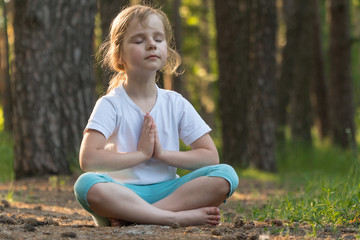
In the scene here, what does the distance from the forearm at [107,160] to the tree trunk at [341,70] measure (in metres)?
9.85

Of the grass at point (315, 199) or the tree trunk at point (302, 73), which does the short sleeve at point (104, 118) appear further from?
the tree trunk at point (302, 73)

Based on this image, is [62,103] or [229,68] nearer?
[62,103]

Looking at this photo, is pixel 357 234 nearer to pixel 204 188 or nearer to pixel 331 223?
pixel 331 223

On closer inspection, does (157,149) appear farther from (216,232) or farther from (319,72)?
(319,72)

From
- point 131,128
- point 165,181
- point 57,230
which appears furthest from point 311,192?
point 57,230

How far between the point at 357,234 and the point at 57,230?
1730mm

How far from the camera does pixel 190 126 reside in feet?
11.9

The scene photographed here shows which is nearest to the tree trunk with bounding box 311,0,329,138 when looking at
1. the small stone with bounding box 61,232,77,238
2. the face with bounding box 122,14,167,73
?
the face with bounding box 122,14,167,73

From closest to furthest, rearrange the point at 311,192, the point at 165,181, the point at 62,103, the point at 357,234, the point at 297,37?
the point at 357,234 → the point at 165,181 → the point at 311,192 → the point at 62,103 → the point at 297,37

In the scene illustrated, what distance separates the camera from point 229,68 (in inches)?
369

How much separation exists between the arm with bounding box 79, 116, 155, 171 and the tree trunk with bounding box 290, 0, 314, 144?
10.4 m

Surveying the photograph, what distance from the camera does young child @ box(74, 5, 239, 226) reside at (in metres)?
3.28

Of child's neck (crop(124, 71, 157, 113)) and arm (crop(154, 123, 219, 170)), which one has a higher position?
child's neck (crop(124, 71, 157, 113))

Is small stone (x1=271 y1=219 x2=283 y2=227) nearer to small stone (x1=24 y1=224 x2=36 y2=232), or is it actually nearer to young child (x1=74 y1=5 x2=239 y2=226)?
young child (x1=74 y1=5 x2=239 y2=226)
